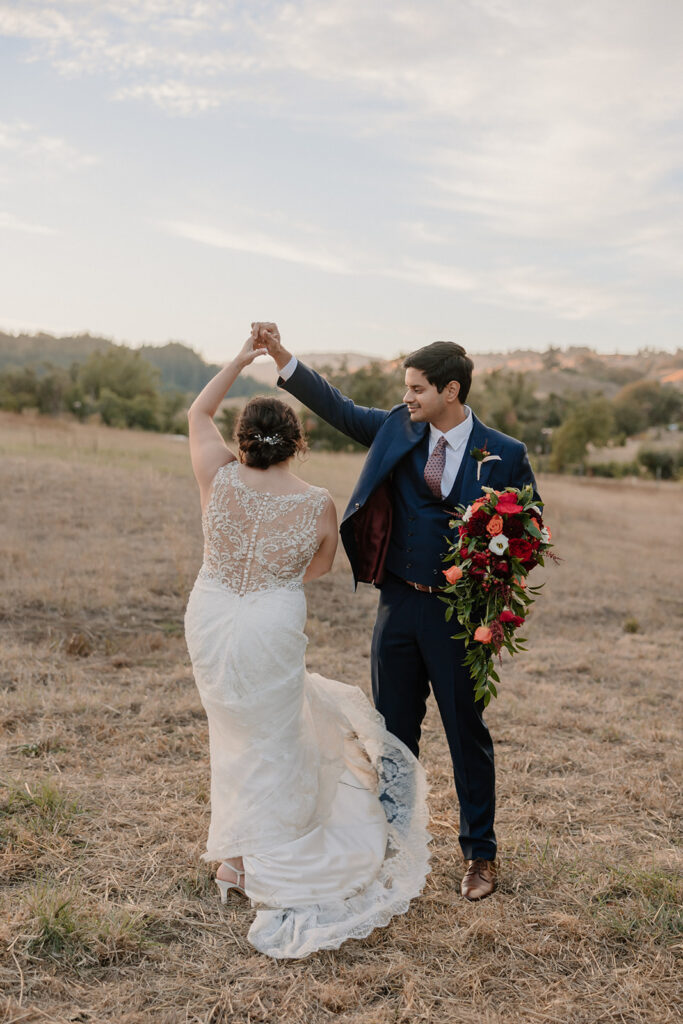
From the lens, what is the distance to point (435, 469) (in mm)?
4117

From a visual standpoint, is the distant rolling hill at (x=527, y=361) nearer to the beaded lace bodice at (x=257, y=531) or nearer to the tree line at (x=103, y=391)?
the tree line at (x=103, y=391)

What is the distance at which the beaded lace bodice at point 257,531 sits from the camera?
12.6ft

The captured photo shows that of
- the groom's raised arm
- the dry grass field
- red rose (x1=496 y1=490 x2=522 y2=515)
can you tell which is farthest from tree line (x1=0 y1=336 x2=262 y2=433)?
red rose (x1=496 y1=490 x2=522 y2=515)

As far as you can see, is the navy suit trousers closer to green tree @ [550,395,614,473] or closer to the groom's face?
the groom's face

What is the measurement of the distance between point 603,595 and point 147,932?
33.0 feet

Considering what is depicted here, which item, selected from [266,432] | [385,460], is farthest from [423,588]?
[266,432]

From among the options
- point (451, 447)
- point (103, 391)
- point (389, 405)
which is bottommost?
point (451, 447)

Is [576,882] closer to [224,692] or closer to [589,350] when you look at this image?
[224,692]

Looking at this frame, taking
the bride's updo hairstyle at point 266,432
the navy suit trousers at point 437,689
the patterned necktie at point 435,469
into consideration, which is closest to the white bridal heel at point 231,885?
the navy suit trousers at point 437,689

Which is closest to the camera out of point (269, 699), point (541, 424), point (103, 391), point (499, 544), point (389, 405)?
point (499, 544)

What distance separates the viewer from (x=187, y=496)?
1520 centimetres

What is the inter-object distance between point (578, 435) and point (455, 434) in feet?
143

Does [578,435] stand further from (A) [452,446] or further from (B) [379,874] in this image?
(B) [379,874]

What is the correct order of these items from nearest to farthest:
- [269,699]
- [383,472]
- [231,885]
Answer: [269,699] < [231,885] < [383,472]
